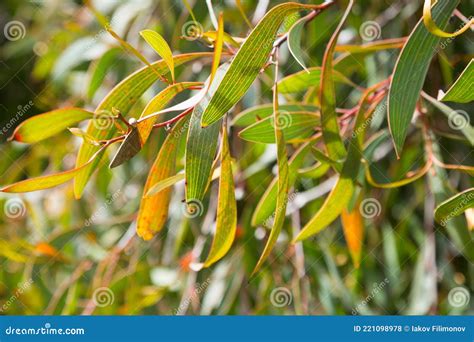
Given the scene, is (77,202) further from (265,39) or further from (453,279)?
(265,39)

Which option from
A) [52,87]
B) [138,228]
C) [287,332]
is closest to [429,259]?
[287,332]

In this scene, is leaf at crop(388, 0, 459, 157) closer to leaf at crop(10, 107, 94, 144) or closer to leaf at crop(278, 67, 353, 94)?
leaf at crop(278, 67, 353, 94)

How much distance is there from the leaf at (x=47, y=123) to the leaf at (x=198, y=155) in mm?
133

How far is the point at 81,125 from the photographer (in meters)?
1.63

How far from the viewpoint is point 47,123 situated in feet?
2.40

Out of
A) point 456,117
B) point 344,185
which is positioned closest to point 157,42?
point 344,185

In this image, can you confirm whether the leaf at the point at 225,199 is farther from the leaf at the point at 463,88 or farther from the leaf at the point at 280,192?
the leaf at the point at 463,88

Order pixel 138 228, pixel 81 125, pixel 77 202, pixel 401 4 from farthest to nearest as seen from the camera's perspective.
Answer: pixel 77 202, pixel 81 125, pixel 401 4, pixel 138 228

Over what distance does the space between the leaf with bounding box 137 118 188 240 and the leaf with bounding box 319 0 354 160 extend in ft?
0.50

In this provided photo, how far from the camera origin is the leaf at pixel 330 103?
2.29ft

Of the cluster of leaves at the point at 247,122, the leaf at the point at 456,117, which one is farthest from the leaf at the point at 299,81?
the leaf at the point at 456,117

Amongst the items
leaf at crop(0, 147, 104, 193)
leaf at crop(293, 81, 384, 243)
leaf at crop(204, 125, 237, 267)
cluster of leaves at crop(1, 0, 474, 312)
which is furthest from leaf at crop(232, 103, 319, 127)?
leaf at crop(0, 147, 104, 193)

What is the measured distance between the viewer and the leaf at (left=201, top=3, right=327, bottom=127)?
24.3 inches

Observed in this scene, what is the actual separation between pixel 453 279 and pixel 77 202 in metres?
0.89
